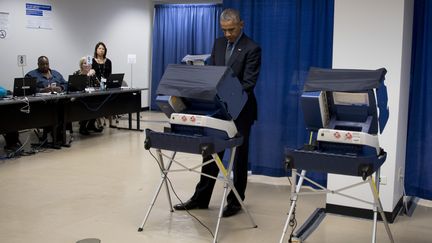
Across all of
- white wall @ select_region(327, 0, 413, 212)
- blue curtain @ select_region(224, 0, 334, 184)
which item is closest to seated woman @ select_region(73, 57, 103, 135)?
blue curtain @ select_region(224, 0, 334, 184)

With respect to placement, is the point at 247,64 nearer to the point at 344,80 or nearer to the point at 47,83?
the point at 344,80

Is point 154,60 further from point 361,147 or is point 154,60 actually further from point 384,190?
point 361,147

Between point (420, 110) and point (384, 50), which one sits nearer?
point (384, 50)

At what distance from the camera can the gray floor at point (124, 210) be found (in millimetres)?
3691

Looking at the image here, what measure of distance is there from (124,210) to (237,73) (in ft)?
4.88

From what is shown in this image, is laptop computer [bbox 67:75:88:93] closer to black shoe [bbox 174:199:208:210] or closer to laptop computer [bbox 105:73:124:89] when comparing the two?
laptop computer [bbox 105:73:124:89]

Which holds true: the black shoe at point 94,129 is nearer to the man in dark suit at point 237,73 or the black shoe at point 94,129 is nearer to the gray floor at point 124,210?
the gray floor at point 124,210

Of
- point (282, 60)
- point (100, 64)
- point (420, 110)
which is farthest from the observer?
point (100, 64)

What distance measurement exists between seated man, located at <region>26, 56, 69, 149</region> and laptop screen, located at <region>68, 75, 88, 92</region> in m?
0.16

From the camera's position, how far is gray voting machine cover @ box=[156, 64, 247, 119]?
3.28 metres

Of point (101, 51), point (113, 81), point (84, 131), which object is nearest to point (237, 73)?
point (113, 81)

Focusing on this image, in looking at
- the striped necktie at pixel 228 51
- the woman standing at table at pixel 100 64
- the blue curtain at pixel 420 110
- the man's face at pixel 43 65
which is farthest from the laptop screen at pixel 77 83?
the blue curtain at pixel 420 110

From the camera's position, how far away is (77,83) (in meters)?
7.29

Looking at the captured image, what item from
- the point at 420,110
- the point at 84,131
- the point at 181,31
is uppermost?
the point at 181,31
